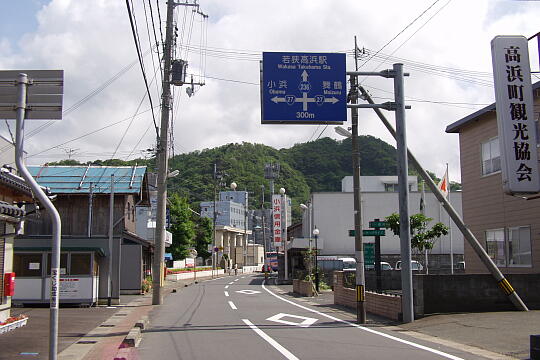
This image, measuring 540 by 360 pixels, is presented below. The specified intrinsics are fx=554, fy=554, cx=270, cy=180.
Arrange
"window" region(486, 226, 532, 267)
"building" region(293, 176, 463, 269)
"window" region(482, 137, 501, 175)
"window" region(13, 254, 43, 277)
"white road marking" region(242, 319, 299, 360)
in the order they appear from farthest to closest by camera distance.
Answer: "building" region(293, 176, 463, 269) < "window" region(13, 254, 43, 277) < "window" region(482, 137, 501, 175) < "window" region(486, 226, 532, 267) < "white road marking" region(242, 319, 299, 360)

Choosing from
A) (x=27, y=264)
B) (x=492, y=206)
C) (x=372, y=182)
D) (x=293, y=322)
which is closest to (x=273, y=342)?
(x=293, y=322)

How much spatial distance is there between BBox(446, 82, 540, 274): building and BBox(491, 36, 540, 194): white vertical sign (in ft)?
26.1

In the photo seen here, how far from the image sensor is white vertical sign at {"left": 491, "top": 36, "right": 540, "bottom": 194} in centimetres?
1159

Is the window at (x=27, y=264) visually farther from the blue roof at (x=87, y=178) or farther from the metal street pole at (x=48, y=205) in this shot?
the metal street pole at (x=48, y=205)

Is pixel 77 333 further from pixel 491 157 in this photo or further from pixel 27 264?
pixel 491 157

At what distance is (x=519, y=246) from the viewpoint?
21234 mm

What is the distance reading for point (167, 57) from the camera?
27.2 meters

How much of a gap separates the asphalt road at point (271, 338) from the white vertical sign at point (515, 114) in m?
3.81

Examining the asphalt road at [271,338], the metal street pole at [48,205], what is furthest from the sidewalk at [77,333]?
the metal street pole at [48,205]

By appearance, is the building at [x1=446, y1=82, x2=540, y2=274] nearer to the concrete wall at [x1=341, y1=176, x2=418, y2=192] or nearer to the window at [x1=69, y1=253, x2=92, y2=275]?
the window at [x1=69, y1=253, x2=92, y2=275]

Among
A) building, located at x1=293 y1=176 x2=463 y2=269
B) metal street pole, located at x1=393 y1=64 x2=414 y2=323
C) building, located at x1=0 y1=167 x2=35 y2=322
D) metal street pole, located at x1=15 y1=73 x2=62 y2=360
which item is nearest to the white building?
building, located at x1=293 y1=176 x2=463 y2=269

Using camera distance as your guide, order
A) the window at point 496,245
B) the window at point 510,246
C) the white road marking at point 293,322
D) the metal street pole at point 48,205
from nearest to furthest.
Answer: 1. the metal street pole at point 48,205
2. the white road marking at point 293,322
3. the window at point 510,246
4. the window at point 496,245

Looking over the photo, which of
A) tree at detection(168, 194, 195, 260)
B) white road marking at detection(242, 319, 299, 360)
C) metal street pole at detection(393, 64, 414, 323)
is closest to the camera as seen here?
white road marking at detection(242, 319, 299, 360)

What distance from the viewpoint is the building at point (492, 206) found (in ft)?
67.4
